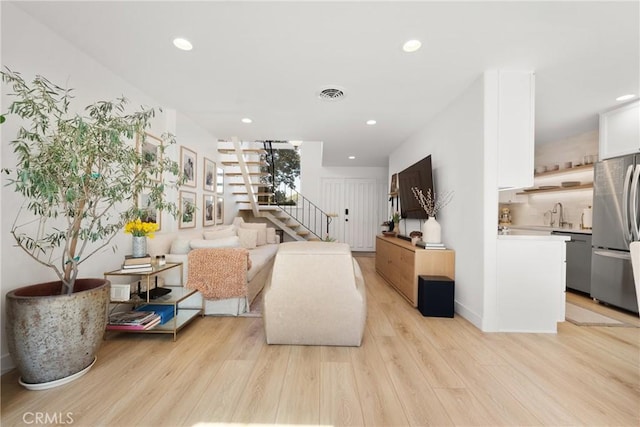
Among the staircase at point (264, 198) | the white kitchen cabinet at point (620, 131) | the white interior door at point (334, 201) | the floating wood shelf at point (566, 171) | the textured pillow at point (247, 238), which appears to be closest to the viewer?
the white kitchen cabinet at point (620, 131)

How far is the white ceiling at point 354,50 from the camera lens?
70.9 inches

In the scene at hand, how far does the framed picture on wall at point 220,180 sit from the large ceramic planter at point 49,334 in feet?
11.7

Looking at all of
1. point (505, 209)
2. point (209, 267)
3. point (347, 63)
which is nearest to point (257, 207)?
point (209, 267)

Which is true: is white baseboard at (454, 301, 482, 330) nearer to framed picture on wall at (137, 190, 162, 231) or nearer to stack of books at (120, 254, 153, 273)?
stack of books at (120, 254, 153, 273)

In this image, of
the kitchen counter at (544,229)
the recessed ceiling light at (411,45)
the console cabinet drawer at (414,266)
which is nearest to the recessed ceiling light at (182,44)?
the recessed ceiling light at (411,45)

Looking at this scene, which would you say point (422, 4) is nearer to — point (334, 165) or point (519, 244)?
point (519, 244)

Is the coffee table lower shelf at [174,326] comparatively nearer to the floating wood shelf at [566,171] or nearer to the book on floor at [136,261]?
the book on floor at [136,261]

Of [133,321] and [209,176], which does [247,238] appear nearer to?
[209,176]

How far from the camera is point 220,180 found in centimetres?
530

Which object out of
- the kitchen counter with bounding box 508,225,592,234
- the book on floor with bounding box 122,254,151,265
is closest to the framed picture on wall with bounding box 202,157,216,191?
the book on floor with bounding box 122,254,151,265

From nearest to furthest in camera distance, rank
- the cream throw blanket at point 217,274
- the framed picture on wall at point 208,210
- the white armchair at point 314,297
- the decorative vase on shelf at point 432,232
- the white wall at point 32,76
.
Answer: the white wall at point 32,76, the white armchair at point 314,297, the cream throw blanket at point 217,274, the decorative vase on shelf at point 432,232, the framed picture on wall at point 208,210

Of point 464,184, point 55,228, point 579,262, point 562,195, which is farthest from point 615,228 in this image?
point 55,228

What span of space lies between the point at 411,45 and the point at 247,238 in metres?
3.99

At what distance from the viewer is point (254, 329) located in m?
2.55
